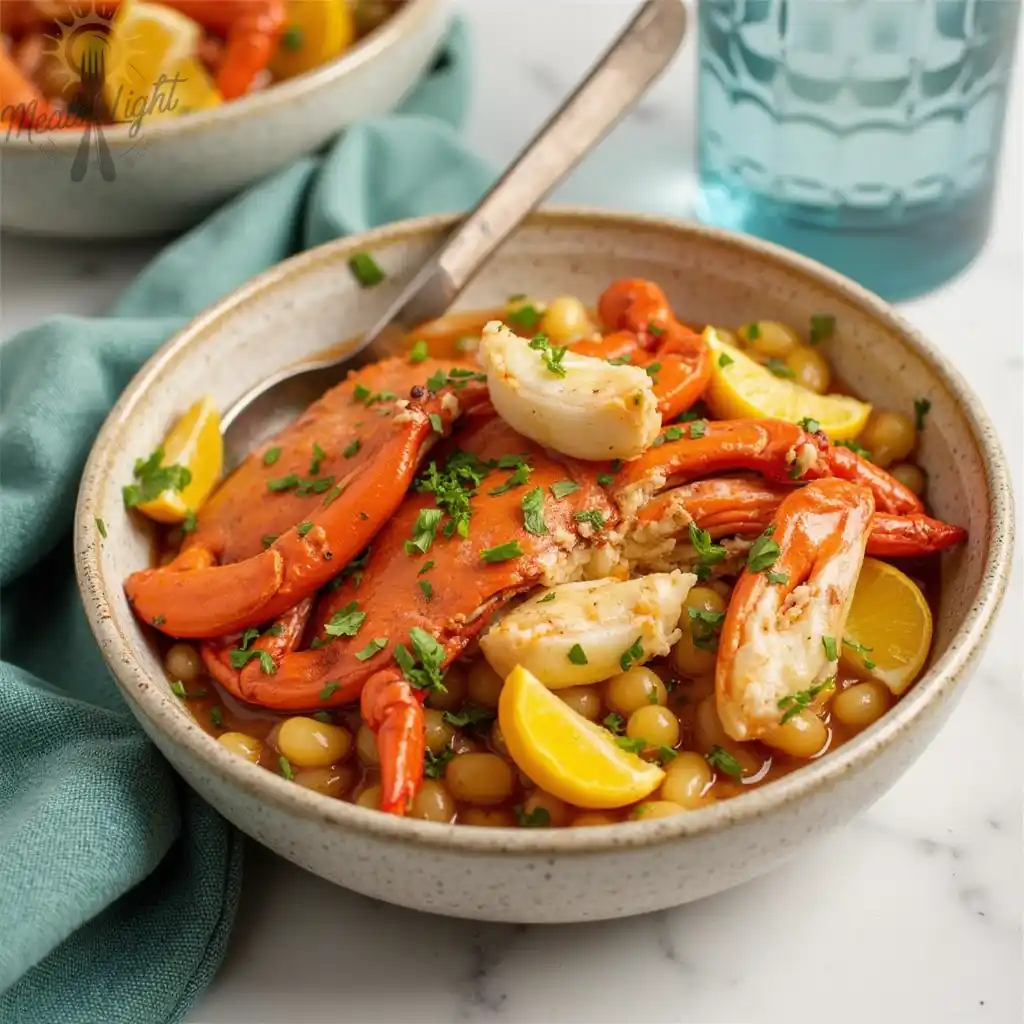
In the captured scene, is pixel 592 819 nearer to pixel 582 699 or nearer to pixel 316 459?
pixel 582 699

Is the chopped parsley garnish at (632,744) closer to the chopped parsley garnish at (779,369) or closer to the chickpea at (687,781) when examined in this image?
the chickpea at (687,781)

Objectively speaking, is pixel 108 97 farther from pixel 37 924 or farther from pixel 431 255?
pixel 37 924

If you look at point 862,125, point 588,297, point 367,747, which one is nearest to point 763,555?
point 367,747

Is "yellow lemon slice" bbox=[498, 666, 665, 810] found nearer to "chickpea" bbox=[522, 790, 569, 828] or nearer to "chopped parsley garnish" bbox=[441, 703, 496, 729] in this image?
"chickpea" bbox=[522, 790, 569, 828]

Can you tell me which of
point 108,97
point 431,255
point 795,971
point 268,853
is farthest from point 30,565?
point 795,971

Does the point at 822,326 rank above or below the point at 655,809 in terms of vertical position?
above

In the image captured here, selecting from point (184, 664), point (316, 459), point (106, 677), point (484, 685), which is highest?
point (316, 459)

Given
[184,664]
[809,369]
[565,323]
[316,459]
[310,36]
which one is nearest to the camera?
[184,664]

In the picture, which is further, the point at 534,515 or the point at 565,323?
the point at 565,323
